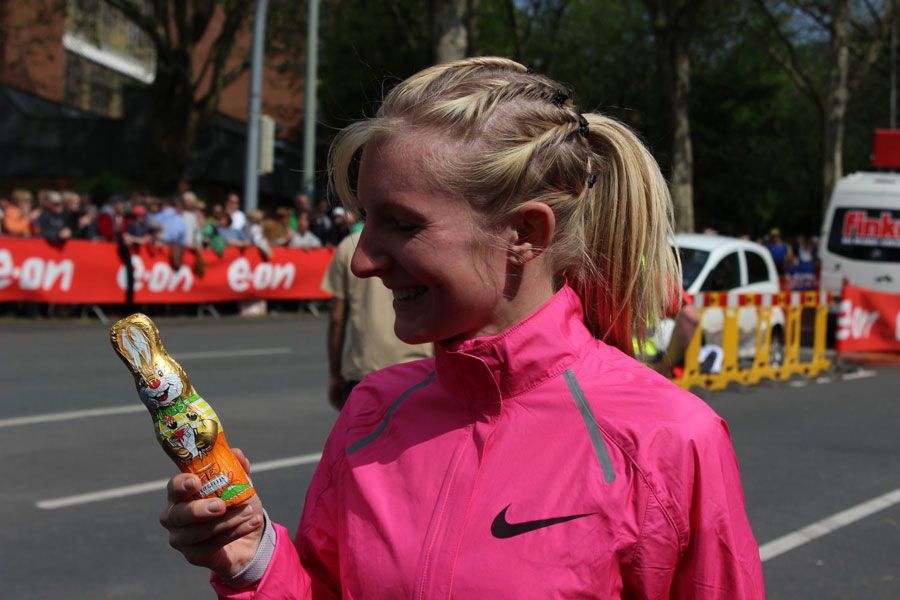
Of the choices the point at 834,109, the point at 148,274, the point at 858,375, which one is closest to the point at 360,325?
the point at 858,375

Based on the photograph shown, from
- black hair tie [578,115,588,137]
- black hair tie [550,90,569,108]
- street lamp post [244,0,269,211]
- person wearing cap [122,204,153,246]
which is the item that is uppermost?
street lamp post [244,0,269,211]

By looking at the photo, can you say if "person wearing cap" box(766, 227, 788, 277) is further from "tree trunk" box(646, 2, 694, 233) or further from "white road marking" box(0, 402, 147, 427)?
"white road marking" box(0, 402, 147, 427)

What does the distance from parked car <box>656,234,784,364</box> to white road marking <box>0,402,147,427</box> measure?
6.22 meters

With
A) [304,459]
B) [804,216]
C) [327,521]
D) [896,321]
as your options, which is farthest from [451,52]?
[804,216]

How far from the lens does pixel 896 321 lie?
54.4 feet

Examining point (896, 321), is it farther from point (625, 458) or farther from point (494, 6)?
point (494, 6)

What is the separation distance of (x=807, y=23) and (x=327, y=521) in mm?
41158

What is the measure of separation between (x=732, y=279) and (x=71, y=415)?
825 cm

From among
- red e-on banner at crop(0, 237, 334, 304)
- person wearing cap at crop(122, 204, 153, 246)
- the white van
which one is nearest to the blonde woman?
red e-on banner at crop(0, 237, 334, 304)

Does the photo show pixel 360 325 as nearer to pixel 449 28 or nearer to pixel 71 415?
pixel 71 415

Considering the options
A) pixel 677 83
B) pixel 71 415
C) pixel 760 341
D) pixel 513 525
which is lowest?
pixel 71 415

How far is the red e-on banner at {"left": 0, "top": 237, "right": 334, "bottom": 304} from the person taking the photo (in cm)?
1641

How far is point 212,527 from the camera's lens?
1.79 metres

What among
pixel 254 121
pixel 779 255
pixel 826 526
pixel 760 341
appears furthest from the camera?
pixel 779 255
